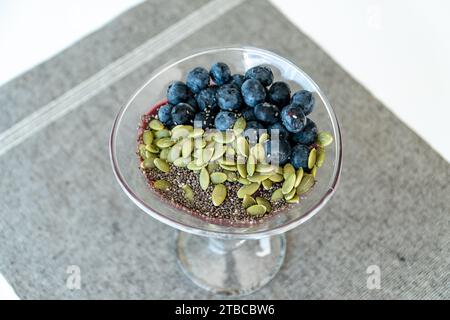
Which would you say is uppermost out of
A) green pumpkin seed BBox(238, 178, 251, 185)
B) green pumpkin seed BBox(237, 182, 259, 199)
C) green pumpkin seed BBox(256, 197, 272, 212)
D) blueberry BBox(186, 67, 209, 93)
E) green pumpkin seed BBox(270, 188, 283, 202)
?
blueberry BBox(186, 67, 209, 93)

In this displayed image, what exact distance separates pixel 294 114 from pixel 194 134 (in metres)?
0.11

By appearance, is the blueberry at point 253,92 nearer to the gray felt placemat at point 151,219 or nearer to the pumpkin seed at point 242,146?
the pumpkin seed at point 242,146

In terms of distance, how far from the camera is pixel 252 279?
806 millimetres

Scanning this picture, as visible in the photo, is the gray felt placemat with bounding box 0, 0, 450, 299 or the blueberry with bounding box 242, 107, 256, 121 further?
the gray felt placemat with bounding box 0, 0, 450, 299

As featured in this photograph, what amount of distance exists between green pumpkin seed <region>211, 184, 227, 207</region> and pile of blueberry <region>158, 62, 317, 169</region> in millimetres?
65

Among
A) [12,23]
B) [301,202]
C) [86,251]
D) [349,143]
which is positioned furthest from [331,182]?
[12,23]

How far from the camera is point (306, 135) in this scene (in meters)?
0.62

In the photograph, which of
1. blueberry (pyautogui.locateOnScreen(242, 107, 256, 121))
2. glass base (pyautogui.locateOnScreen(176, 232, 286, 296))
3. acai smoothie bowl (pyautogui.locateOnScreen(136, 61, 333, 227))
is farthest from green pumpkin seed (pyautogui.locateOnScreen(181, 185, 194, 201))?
glass base (pyautogui.locateOnScreen(176, 232, 286, 296))

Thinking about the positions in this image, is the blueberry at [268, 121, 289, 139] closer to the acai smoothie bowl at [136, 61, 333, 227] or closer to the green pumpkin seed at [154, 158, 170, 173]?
the acai smoothie bowl at [136, 61, 333, 227]

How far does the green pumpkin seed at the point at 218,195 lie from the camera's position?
24.1 inches

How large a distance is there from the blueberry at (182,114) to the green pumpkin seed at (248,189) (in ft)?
0.32

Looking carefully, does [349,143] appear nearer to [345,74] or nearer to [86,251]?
[345,74]

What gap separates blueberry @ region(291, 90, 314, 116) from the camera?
0.62 m
